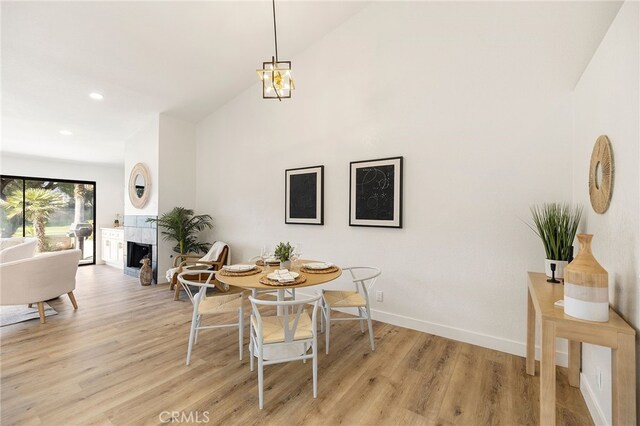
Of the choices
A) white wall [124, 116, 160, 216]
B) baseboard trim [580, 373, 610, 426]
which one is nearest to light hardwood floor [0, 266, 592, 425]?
baseboard trim [580, 373, 610, 426]

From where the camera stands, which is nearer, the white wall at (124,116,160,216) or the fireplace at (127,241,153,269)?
the white wall at (124,116,160,216)

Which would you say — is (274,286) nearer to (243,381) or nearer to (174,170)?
(243,381)

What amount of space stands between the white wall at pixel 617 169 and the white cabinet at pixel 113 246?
7.65m

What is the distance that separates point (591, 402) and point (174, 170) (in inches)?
234

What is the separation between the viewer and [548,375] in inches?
54.4

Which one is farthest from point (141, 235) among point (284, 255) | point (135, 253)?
point (284, 255)

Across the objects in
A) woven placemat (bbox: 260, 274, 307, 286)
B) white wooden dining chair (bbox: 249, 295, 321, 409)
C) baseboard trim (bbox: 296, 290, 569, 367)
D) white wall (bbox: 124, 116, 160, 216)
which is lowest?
baseboard trim (bbox: 296, 290, 569, 367)

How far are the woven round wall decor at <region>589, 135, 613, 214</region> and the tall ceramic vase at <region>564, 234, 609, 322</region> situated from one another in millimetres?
378

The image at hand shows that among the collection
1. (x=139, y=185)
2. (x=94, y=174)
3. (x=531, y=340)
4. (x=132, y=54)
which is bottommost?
(x=531, y=340)

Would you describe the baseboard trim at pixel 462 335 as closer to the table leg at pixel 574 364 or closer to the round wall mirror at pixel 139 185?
the table leg at pixel 574 364

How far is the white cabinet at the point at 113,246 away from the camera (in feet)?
20.4

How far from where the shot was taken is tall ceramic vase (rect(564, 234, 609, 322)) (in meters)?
1.35

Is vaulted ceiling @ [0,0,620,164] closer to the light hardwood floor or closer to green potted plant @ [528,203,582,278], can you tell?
green potted plant @ [528,203,582,278]

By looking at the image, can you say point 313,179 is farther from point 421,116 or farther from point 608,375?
point 608,375
